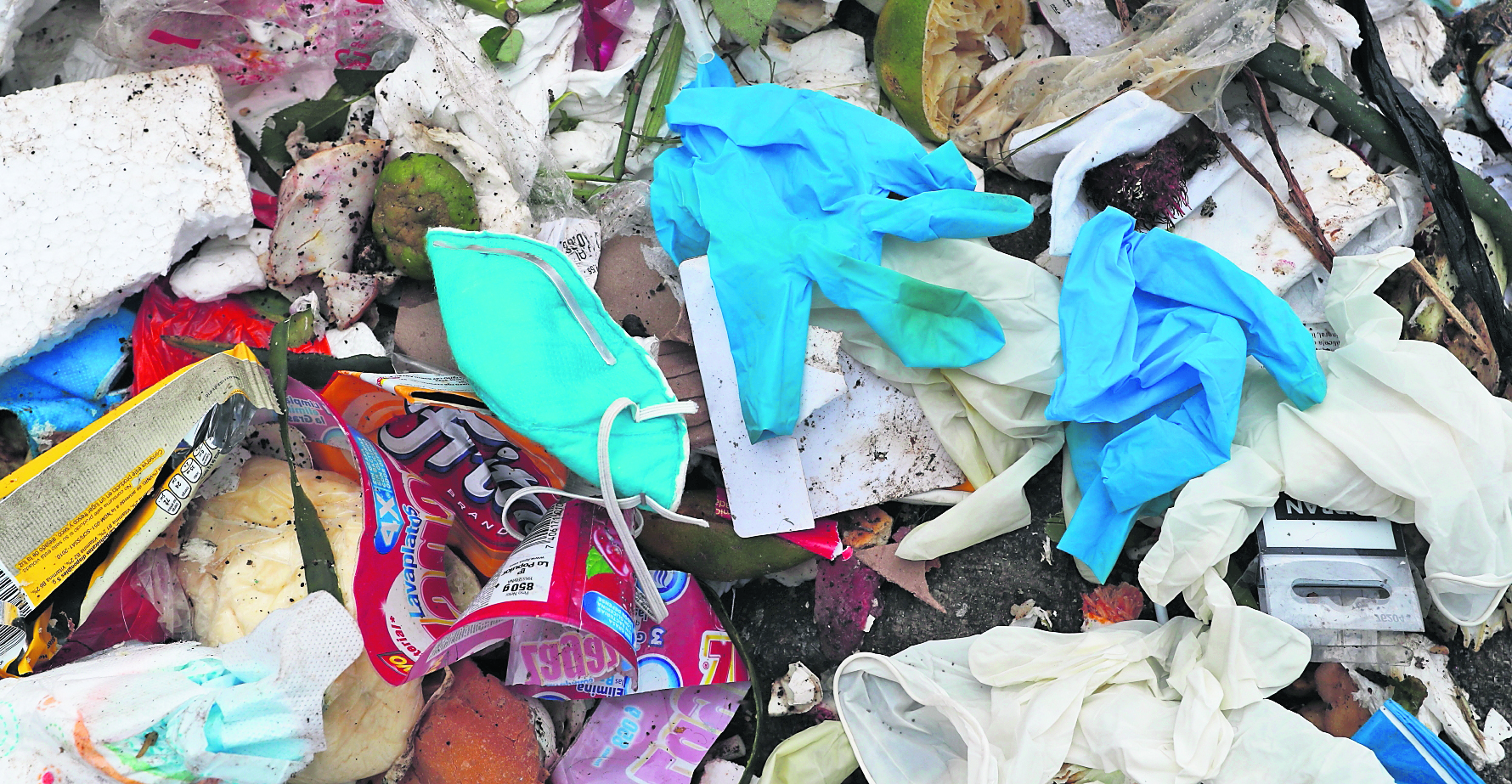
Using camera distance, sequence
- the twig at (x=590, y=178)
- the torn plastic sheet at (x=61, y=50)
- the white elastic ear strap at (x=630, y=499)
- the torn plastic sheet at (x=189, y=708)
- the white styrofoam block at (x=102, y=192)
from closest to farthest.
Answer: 1. the torn plastic sheet at (x=189, y=708)
2. the white elastic ear strap at (x=630, y=499)
3. the white styrofoam block at (x=102, y=192)
4. the torn plastic sheet at (x=61, y=50)
5. the twig at (x=590, y=178)

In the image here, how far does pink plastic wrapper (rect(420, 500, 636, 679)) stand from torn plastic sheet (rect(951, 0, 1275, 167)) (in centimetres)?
98

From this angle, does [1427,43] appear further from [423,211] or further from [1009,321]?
[423,211]

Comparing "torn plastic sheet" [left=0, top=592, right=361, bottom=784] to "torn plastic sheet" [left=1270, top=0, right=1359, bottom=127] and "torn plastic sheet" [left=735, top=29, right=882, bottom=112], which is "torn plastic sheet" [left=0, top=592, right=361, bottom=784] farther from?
"torn plastic sheet" [left=1270, top=0, right=1359, bottom=127]

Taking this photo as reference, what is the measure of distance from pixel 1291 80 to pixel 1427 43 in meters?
0.43

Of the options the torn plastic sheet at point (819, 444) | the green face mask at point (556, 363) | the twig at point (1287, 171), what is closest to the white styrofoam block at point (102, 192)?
the green face mask at point (556, 363)

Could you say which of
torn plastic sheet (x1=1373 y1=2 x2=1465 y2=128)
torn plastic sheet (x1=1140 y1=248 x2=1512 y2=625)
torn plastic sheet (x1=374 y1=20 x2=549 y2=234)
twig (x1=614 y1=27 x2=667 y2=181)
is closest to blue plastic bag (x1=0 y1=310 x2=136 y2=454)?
torn plastic sheet (x1=374 y1=20 x2=549 y2=234)

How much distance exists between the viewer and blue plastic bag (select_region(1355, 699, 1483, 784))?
124 cm

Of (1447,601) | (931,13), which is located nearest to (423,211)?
(931,13)

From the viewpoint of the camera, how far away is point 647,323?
151cm

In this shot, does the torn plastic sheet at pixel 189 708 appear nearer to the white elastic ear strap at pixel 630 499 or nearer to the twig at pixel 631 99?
the white elastic ear strap at pixel 630 499

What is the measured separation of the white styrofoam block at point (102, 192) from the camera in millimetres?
1297

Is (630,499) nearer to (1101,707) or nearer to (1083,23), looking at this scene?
(1101,707)

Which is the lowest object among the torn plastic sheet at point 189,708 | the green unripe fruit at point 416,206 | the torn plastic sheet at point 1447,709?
the torn plastic sheet at point 1447,709

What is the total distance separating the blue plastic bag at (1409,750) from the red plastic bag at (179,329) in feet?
5.57
